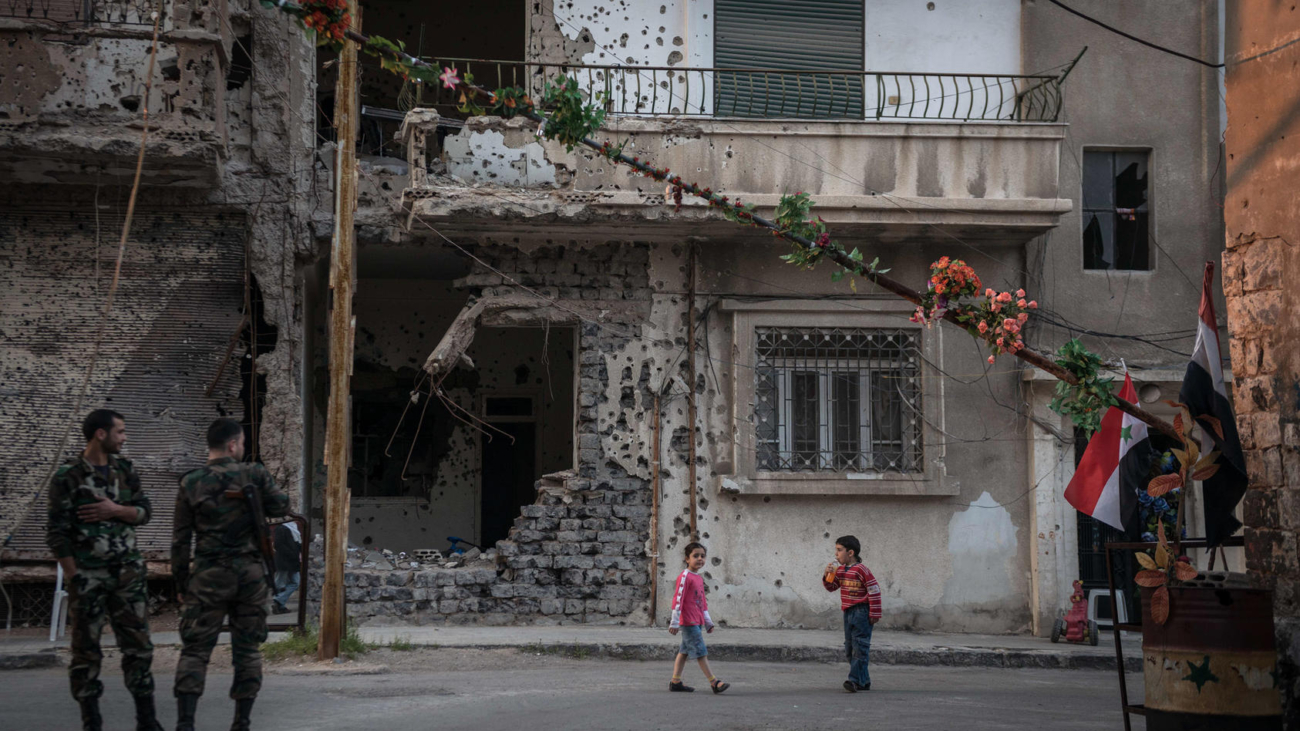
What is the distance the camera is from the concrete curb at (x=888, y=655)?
10297 millimetres

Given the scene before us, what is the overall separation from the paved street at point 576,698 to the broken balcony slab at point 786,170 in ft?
14.6

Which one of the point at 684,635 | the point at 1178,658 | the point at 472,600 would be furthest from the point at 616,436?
the point at 1178,658

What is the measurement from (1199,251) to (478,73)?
913cm

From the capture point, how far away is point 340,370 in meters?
8.83

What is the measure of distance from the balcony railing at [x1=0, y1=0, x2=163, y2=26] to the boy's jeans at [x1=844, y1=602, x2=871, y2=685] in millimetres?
8381

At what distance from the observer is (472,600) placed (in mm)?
11742

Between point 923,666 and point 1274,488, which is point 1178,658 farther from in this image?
point 923,666

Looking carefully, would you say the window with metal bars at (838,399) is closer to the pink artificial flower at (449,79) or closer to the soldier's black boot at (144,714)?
the pink artificial flower at (449,79)

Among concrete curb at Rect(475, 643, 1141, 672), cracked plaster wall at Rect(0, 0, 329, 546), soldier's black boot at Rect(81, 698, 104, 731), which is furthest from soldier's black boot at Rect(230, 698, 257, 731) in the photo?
cracked plaster wall at Rect(0, 0, 329, 546)

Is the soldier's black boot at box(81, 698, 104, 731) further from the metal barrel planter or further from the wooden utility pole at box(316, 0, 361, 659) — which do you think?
the metal barrel planter

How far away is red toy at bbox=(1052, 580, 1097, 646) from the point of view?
11.5m

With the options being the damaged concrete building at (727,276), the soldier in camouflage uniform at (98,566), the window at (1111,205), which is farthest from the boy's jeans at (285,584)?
the window at (1111,205)

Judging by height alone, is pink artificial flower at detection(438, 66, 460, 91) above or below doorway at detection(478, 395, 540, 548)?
above

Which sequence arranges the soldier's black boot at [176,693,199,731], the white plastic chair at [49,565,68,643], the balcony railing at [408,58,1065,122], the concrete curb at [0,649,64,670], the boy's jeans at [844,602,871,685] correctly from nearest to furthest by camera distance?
the soldier's black boot at [176,693,199,731]
the boy's jeans at [844,602,871,685]
the concrete curb at [0,649,64,670]
the white plastic chair at [49,565,68,643]
the balcony railing at [408,58,1065,122]
